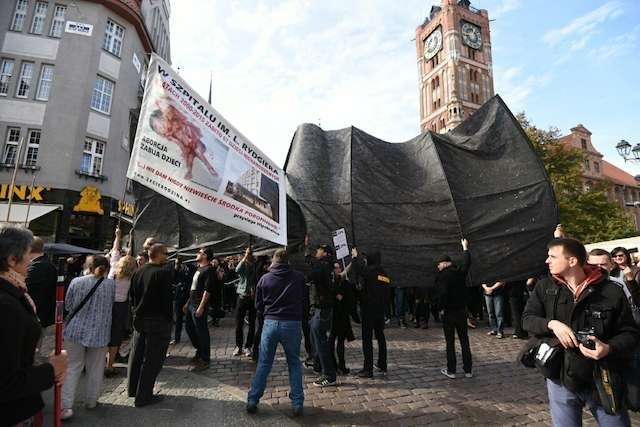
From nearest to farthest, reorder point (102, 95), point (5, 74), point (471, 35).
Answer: point (5, 74) → point (102, 95) → point (471, 35)

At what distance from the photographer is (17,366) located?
1612 mm

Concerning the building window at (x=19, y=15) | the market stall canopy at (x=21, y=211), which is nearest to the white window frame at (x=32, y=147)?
the market stall canopy at (x=21, y=211)

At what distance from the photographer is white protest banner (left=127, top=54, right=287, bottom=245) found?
461cm

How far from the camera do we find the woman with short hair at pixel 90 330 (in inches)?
170

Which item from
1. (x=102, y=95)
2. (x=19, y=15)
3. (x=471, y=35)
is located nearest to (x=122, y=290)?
(x=102, y=95)

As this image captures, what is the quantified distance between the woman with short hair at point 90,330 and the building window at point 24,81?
19858 millimetres

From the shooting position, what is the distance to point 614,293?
2.38 metres

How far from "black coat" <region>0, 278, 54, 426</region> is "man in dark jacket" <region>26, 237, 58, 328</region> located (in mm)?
3950

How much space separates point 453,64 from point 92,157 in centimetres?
6363

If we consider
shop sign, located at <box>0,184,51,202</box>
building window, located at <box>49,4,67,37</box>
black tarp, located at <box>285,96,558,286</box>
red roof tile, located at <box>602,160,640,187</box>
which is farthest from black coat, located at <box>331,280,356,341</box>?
red roof tile, located at <box>602,160,640,187</box>

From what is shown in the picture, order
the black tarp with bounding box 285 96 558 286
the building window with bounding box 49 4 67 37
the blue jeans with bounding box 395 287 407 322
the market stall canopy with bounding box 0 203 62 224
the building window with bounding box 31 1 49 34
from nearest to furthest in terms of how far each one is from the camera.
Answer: the black tarp with bounding box 285 96 558 286 < the blue jeans with bounding box 395 287 407 322 < the market stall canopy with bounding box 0 203 62 224 < the building window with bounding box 31 1 49 34 < the building window with bounding box 49 4 67 37

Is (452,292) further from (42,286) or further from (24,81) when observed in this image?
(24,81)

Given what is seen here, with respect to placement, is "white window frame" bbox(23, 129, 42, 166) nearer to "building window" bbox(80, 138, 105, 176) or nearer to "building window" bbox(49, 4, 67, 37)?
"building window" bbox(80, 138, 105, 176)

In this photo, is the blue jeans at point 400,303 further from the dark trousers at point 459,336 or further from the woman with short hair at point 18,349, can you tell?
the woman with short hair at point 18,349
